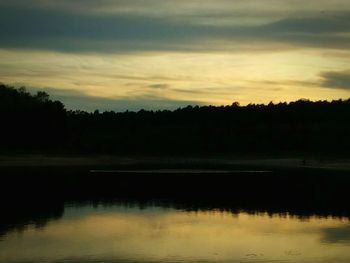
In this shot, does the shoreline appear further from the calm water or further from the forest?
the calm water

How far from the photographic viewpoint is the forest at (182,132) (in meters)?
91.6

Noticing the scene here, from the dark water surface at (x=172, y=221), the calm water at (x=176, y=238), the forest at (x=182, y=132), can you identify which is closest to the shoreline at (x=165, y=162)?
the forest at (x=182, y=132)

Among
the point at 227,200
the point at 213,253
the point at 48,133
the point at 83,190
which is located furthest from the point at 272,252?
the point at 48,133

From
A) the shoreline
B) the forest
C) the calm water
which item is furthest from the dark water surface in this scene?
the forest

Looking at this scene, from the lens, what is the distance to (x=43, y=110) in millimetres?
94125

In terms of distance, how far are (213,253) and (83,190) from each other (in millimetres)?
25156

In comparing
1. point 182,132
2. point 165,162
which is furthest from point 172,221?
point 182,132

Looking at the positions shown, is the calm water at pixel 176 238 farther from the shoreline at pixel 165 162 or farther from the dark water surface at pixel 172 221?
the shoreline at pixel 165 162

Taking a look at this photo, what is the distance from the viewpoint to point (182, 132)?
114625 millimetres

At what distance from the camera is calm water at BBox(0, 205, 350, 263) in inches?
888

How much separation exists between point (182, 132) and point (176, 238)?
8796 cm

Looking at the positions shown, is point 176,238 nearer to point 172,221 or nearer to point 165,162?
point 172,221

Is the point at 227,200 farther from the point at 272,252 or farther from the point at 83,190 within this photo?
the point at 272,252

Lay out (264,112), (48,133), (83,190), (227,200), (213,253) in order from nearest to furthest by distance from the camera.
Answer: (213,253)
(227,200)
(83,190)
(48,133)
(264,112)
